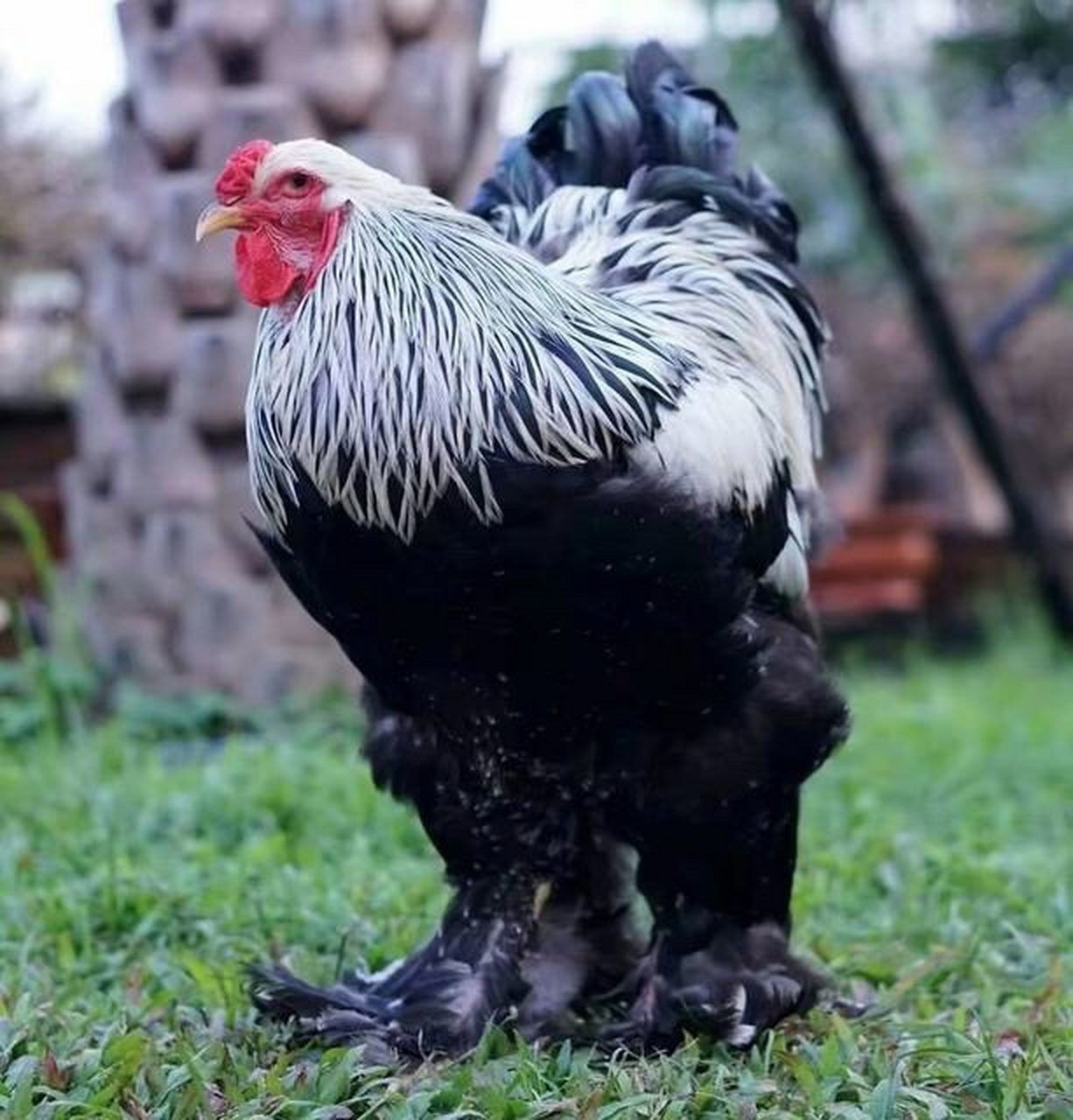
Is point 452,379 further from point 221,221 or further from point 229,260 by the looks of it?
point 229,260

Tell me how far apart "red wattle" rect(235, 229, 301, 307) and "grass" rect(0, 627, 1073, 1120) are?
1027 mm

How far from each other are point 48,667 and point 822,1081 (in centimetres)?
346

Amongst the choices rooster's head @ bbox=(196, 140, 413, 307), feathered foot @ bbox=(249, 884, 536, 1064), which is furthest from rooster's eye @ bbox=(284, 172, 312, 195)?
feathered foot @ bbox=(249, 884, 536, 1064)

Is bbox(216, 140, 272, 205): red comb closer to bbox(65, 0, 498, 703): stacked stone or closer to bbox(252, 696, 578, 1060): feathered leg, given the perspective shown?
bbox(252, 696, 578, 1060): feathered leg

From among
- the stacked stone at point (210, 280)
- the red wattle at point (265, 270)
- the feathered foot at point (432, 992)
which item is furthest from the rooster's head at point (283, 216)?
the stacked stone at point (210, 280)

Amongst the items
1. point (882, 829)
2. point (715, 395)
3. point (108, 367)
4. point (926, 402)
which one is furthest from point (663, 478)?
point (926, 402)

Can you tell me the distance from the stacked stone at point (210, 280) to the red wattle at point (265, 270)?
3.06 metres

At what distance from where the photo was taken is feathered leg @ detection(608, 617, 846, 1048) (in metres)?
2.56

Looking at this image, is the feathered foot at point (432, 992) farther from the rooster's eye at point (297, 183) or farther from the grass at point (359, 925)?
the rooster's eye at point (297, 183)

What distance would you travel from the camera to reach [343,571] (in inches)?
92.2

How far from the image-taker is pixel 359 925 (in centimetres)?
325

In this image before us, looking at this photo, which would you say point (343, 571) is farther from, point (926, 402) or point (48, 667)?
point (926, 402)

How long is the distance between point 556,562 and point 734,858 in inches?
25.0

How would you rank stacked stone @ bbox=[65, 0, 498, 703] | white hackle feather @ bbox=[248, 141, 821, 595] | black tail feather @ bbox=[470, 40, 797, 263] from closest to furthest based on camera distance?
white hackle feather @ bbox=[248, 141, 821, 595]
black tail feather @ bbox=[470, 40, 797, 263]
stacked stone @ bbox=[65, 0, 498, 703]
